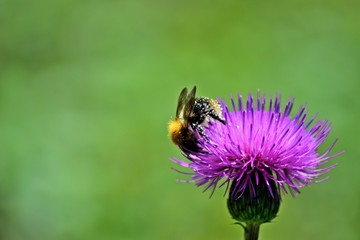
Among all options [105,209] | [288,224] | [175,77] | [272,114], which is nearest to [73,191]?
[105,209]

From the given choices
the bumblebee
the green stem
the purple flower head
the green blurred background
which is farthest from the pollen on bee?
the green blurred background

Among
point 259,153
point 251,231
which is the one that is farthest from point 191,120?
point 251,231

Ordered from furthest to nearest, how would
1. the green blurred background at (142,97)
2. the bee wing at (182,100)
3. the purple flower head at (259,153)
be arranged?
the green blurred background at (142,97) < the bee wing at (182,100) < the purple flower head at (259,153)

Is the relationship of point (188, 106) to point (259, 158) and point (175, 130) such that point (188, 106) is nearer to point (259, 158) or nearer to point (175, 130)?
point (175, 130)

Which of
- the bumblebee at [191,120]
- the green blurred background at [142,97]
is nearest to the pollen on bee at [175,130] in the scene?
the bumblebee at [191,120]

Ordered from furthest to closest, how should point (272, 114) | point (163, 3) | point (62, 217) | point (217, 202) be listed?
1. point (163, 3)
2. point (217, 202)
3. point (62, 217)
4. point (272, 114)

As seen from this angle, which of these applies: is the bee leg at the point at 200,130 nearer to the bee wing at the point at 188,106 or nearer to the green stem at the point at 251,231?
the bee wing at the point at 188,106

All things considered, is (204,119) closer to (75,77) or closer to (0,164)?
(0,164)
